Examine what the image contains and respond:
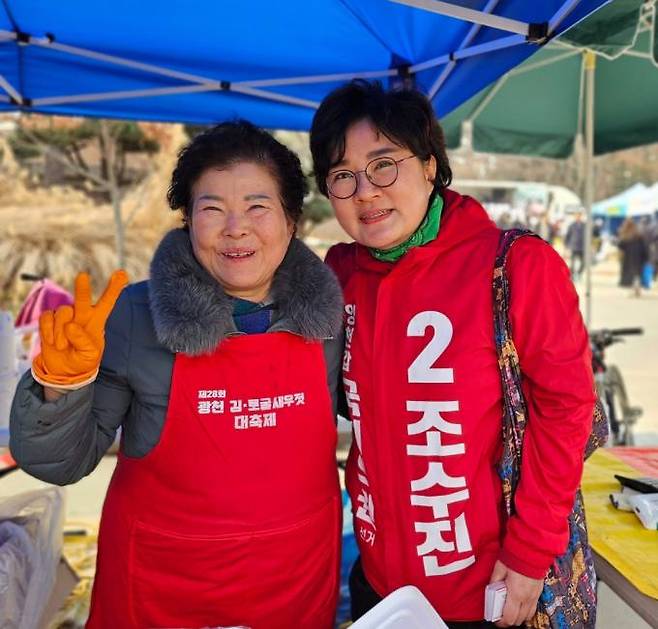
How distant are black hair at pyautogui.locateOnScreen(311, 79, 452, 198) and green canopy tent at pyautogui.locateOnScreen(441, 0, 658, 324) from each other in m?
2.99

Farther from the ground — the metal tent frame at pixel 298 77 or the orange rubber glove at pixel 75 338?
the metal tent frame at pixel 298 77

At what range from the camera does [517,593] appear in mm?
1311

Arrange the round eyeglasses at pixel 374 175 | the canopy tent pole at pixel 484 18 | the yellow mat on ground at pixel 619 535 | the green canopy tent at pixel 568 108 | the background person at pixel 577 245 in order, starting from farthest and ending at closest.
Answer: the background person at pixel 577 245 < the green canopy tent at pixel 568 108 < the canopy tent pole at pixel 484 18 < the yellow mat on ground at pixel 619 535 < the round eyeglasses at pixel 374 175

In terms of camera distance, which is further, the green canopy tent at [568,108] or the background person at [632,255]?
the background person at [632,255]

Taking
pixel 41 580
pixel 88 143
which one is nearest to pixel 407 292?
pixel 41 580

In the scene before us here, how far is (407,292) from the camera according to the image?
140cm

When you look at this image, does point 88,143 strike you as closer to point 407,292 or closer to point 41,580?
point 41,580

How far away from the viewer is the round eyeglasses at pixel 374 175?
4.61 feet

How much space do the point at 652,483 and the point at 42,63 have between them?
283cm

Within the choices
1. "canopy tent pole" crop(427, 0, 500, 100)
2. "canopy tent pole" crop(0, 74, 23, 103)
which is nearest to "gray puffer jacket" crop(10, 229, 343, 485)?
"canopy tent pole" crop(427, 0, 500, 100)

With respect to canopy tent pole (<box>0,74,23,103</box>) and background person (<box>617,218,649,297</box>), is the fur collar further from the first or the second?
background person (<box>617,218,649,297</box>)

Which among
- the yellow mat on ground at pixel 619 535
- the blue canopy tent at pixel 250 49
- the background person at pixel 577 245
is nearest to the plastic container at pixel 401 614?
the yellow mat on ground at pixel 619 535

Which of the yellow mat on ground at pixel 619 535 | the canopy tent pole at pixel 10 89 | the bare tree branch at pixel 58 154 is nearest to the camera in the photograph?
the yellow mat on ground at pixel 619 535

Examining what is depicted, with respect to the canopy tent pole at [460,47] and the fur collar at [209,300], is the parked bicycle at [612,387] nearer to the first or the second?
the canopy tent pole at [460,47]
